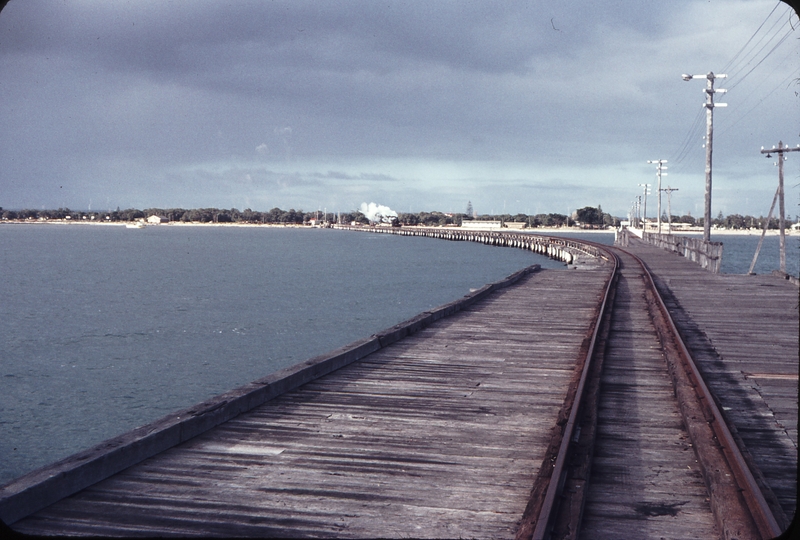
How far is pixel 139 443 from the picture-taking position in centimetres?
564

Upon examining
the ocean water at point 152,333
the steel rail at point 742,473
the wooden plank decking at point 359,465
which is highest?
the steel rail at point 742,473

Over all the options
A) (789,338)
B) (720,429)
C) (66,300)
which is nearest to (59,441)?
(720,429)

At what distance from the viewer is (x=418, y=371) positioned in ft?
31.2

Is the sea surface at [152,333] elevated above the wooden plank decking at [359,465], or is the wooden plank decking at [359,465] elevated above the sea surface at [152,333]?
the wooden plank decking at [359,465]

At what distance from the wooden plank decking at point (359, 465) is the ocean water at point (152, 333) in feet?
28.2

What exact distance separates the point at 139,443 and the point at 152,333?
26087 millimetres

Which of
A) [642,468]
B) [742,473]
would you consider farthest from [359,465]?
[742,473]

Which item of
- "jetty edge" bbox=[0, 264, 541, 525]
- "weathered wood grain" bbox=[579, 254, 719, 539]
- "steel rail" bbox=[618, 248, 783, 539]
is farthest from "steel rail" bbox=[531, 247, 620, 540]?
"jetty edge" bbox=[0, 264, 541, 525]

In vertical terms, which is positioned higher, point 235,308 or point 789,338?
point 789,338

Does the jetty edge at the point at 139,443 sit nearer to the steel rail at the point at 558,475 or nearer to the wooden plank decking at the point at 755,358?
the steel rail at the point at 558,475

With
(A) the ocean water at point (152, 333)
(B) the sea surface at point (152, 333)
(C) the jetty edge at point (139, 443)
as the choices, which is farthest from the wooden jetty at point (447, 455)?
(A) the ocean water at point (152, 333)

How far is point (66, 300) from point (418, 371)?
Result: 40.7 meters

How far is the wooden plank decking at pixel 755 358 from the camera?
6.13 metres

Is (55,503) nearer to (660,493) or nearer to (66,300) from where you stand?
(660,493)
